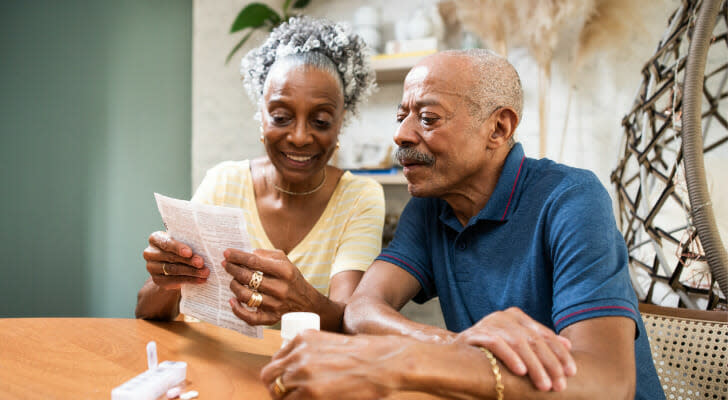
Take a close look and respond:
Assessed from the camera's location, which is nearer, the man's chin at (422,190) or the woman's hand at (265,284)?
the woman's hand at (265,284)

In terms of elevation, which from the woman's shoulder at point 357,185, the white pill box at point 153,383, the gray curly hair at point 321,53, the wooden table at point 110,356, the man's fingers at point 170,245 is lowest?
the wooden table at point 110,356

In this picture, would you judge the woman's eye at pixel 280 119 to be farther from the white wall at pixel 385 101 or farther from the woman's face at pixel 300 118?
the white wall at pixel 385 101

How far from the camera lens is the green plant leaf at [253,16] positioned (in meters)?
2.81

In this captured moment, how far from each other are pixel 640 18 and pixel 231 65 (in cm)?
241

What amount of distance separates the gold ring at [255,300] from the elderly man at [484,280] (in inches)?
9.3

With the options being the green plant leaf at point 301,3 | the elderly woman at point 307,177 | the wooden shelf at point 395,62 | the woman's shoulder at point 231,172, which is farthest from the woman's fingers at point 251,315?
the green plant leaf at point 301,3

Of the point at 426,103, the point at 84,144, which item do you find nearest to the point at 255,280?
the point at 426,103

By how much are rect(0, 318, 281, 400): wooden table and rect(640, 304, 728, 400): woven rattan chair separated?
1007 millimetres

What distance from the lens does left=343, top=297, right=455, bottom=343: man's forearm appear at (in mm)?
1003

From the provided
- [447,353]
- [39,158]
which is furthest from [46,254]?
[447,353]

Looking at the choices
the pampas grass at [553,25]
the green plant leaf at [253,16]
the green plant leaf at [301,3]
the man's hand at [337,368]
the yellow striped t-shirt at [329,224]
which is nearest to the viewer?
the man's hand at [337,368]

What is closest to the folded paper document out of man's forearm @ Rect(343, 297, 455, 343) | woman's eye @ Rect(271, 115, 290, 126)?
man's forearm @ Rect(343, 297, 455, 343)

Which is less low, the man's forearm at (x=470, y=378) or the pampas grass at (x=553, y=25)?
the pampas grass at (x=553, y=25)

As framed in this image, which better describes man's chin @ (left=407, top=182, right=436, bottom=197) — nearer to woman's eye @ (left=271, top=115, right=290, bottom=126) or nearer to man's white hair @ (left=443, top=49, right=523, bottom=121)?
man's white hair @ (left=443, top=49, right=523, bottom=121)
